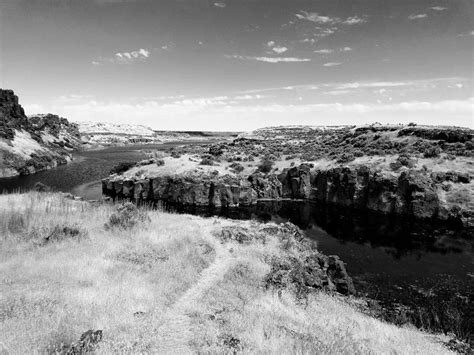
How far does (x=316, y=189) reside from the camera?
65125mm

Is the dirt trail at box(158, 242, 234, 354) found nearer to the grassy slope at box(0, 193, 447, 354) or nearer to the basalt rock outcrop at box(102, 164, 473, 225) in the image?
the grassy slope at box(0, 193, 447, 354)

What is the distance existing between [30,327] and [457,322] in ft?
77.5

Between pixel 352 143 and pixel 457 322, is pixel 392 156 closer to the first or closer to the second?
Result: pixel 352 143

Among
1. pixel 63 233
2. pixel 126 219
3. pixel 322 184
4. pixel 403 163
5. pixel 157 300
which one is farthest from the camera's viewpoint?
pixel 322 184

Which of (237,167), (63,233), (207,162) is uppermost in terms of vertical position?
(207,162)

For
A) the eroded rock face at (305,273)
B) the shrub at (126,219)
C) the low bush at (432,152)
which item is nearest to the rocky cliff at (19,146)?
A: the shrub at (126,219)

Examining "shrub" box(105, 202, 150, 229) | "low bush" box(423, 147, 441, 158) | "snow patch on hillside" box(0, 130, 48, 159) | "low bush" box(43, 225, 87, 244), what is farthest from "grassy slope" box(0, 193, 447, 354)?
"snow patch on hillside" box(0, 130, 48, 159)

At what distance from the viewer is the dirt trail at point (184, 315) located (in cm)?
1142

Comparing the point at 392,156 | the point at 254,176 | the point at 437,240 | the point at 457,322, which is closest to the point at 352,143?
the point at 392,156

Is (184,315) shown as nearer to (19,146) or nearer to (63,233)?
(63,233)

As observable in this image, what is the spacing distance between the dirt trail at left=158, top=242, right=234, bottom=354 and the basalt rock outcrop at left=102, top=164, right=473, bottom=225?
38.1m

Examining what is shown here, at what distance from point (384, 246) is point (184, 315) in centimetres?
3069

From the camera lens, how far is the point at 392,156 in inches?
2591

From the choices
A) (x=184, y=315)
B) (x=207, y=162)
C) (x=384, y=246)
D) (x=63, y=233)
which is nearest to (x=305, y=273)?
(x=184, y=315)
